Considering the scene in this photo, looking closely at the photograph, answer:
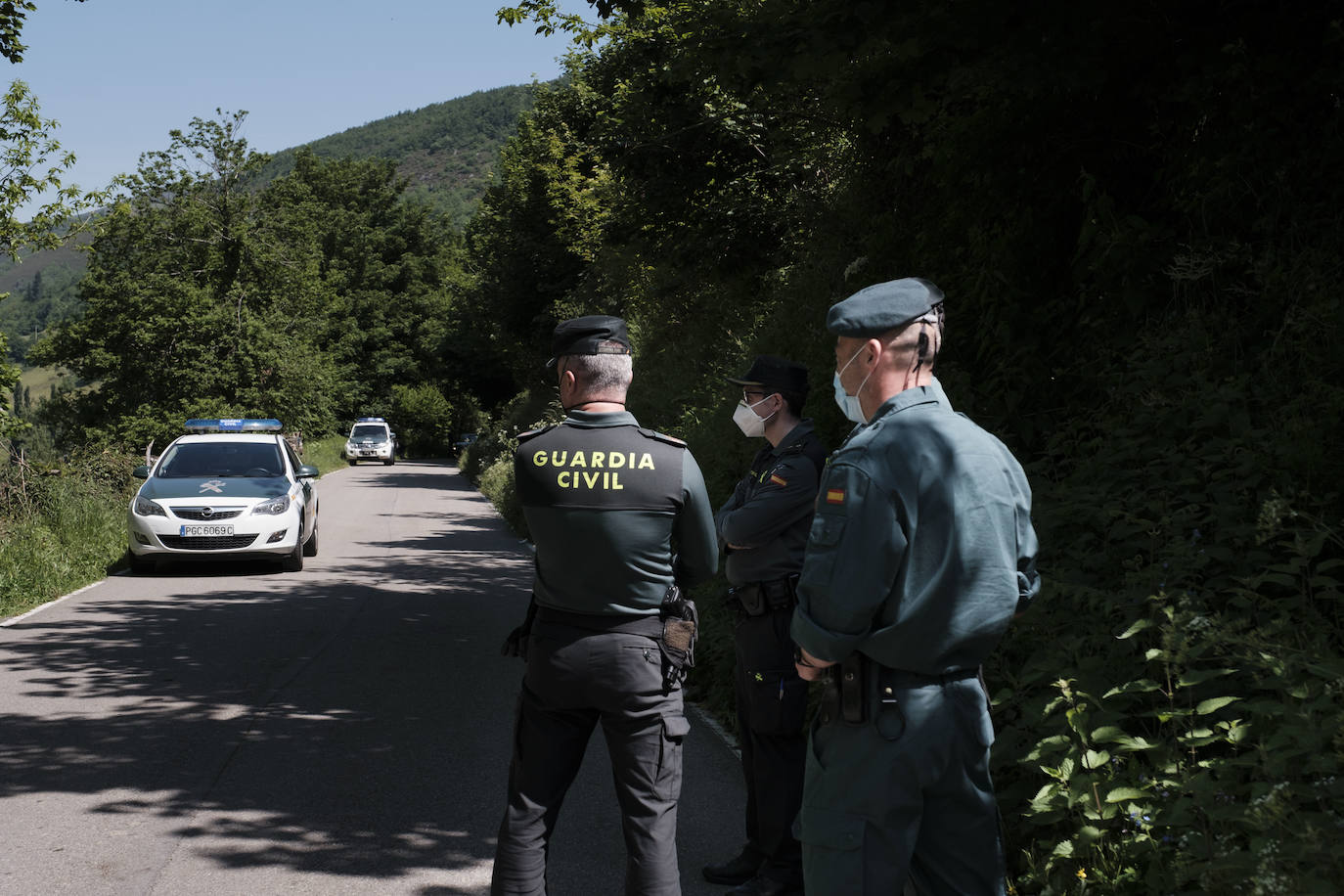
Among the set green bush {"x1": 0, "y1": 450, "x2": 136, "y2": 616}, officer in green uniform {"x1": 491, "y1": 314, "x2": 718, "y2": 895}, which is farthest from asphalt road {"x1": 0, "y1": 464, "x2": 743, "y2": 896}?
officer in green uniform {"x1": 491, "y1": 314, "x2": 718, "y2": 895}

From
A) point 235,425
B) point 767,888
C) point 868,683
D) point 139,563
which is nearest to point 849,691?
point 868,683

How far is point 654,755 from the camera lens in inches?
132

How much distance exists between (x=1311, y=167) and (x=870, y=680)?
15.0 ft

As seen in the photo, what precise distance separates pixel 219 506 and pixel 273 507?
24.1 inches

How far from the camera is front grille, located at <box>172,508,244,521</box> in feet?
44.6

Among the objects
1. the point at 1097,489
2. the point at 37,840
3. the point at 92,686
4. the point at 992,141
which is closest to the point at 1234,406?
the point at 1097,489

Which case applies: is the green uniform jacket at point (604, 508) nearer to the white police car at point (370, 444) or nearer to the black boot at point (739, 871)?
the black boot at point (739, 871)

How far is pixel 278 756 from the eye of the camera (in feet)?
20.3

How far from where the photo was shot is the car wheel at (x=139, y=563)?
14.0 m

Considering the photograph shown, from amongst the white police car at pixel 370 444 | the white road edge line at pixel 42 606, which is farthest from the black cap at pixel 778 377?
the white police car at pixel 370 444

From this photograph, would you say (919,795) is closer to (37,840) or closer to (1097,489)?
(1097,489)

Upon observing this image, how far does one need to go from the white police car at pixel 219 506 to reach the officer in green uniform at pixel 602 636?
11246 millimetres

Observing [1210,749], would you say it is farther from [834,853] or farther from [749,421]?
[749,421]

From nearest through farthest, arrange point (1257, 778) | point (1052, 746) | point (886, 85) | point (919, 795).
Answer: point (919, 795), point (1257, 778), point (1052, 746), point (886, 85)
